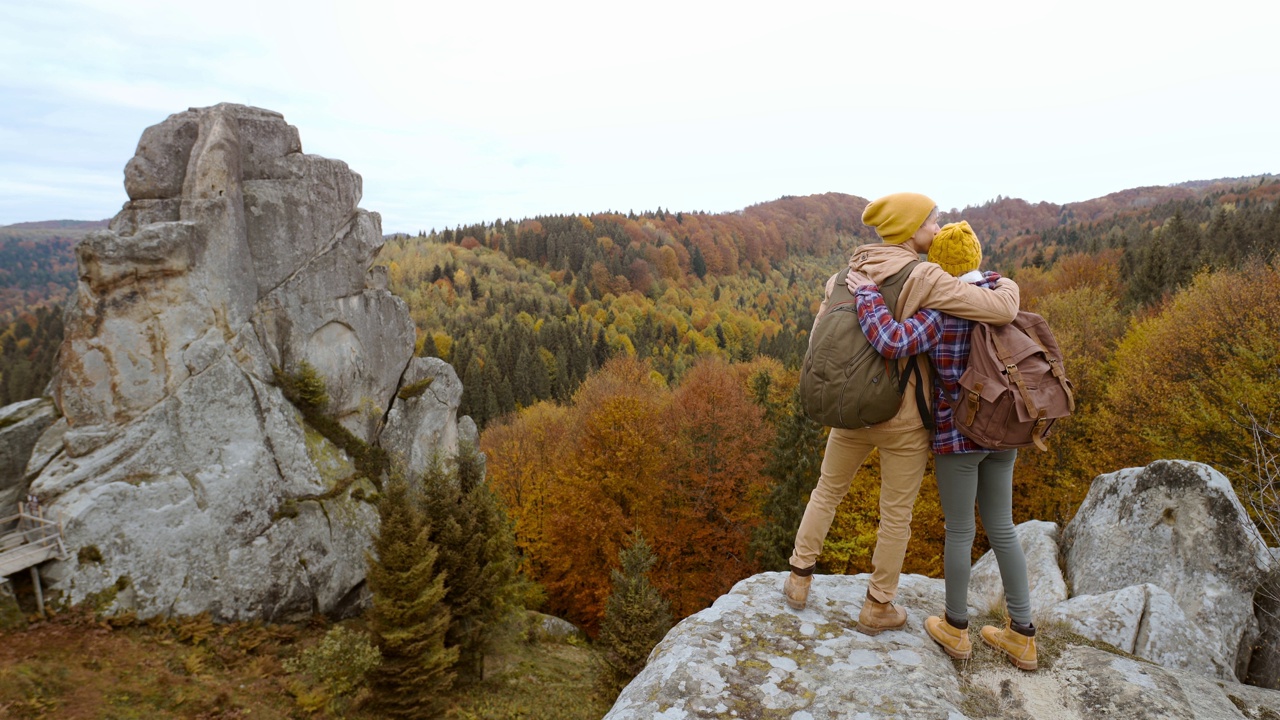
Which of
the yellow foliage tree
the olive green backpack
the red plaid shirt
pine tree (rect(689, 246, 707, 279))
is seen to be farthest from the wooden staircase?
pine tree (rect(689, 246, 707, 279))

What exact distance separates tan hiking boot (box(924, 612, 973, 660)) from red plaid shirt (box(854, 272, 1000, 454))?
160 centimetres

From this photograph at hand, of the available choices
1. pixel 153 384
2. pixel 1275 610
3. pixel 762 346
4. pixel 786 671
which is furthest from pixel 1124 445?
pixel 762 346

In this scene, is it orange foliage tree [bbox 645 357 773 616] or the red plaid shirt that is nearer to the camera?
the red plaid shirt

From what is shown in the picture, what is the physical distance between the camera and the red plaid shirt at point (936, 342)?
394 cm

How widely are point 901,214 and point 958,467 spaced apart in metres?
1.96

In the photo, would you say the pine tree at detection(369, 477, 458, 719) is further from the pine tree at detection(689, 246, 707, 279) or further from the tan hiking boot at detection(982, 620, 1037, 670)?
the pine tree at detection(689, 246, 707, 279)

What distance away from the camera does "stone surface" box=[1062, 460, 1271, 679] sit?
7504mm

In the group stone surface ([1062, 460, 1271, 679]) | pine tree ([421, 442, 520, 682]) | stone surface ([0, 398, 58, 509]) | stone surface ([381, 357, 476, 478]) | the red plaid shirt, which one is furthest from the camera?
stone surface ([381, 357, 476, 478])

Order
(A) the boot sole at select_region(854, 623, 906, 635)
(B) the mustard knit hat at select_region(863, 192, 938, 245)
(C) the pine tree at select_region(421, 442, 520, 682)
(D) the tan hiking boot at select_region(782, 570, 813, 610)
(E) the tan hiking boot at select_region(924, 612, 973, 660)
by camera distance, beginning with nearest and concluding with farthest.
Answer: (B) the mustard knit hat at select_region(863, 192, 938, 245)
(E) the tan hiking boot at select_region(924, 612, 973, 660)
(A) the boot sole at select_region(854, 623, 906, 635)
(D) the tan hiking boot at select_region(782, 570, 813, 610)
(C) the pine tree at select_region(421, 442, 520, 682)

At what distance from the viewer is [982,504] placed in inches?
182

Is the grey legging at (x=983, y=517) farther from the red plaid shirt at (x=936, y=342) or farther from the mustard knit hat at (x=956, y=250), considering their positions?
the mustard knit hat at (x=956, y=250)

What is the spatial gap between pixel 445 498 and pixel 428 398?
8.79 metres

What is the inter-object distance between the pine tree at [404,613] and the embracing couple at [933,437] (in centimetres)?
1288

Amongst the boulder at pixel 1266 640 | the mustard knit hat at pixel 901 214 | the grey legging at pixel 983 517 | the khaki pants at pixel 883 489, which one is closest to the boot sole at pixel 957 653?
the grey legging at pixel 983 517
